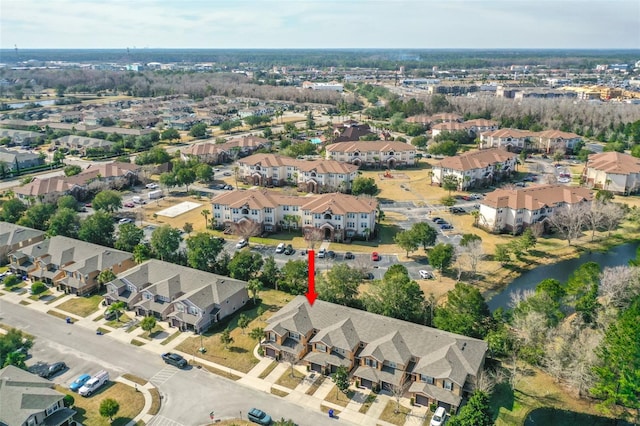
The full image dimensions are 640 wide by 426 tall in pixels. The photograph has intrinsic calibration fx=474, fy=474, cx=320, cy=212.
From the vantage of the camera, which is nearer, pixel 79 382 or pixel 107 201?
pixel 79 382

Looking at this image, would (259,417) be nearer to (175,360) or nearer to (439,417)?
(175,360)

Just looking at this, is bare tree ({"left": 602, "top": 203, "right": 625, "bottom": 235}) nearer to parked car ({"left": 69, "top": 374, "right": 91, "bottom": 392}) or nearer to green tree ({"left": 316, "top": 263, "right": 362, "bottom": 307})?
green tree ({"left": 316, "top": 263, "right": 362, "bottom": 307})

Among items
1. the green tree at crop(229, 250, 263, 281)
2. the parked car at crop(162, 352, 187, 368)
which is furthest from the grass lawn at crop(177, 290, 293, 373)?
the green tree at crop(229, 250, 263, 281)

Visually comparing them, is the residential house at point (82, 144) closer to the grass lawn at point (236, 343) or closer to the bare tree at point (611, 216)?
the grass lawn at point (236, 343)

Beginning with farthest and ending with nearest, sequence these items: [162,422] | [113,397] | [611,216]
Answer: [611,216] < [113,397] < [162,422]

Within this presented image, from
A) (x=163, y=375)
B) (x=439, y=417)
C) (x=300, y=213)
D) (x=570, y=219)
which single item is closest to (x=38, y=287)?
(x=163, y=375)
